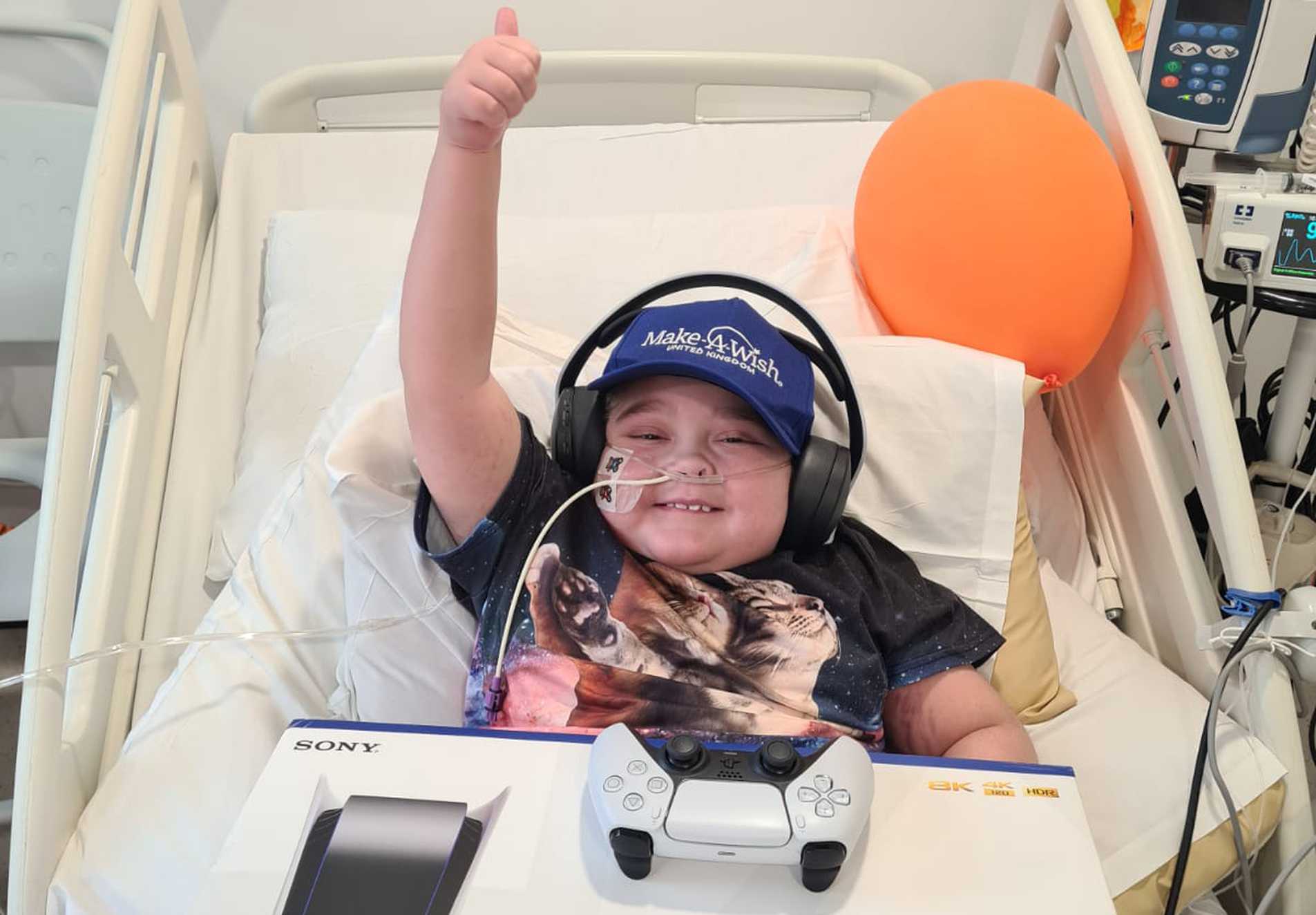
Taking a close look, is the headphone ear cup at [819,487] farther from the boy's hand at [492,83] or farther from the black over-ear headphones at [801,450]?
the boy's hand at [492,83]

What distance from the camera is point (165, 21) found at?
1566mm

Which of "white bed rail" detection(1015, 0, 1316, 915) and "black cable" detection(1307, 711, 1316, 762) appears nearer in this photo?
"white bed rail" detection(1015, 0, 1316, 915)

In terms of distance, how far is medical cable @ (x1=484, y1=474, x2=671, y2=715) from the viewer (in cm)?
101

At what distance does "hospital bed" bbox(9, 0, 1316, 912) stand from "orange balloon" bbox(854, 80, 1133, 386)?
0.06 meters

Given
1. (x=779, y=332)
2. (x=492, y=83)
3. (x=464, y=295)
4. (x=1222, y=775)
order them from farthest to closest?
(x=779, y=332) < (x=1222, y=775) < (x=464, y=295) < (x=492, y=83)

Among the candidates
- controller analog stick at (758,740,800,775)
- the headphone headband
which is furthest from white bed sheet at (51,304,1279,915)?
controller analog stick at (758,740,800,775)

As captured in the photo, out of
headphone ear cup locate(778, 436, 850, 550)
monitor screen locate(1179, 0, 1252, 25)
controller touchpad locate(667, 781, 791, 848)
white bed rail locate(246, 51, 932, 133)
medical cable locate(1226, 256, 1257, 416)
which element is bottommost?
controller touchpad locate(667, 781, 791, 848)

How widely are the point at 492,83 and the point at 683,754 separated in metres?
0.51

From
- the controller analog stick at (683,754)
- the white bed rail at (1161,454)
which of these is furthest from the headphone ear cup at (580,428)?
the white bed rail at (1161,454)

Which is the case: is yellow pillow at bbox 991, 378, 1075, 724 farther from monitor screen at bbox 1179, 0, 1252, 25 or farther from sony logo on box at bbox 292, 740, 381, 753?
sony logo on box at bbox 292, 740, 381, 753

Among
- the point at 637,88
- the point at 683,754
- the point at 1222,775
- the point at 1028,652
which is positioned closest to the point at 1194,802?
the point at 1222,775

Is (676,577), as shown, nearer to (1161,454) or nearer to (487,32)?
(1161,454)

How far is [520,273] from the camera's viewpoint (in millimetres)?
1529

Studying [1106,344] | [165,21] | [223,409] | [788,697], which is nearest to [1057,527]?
[1106,344]
